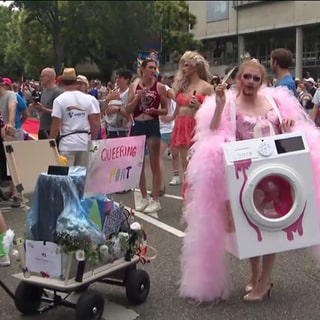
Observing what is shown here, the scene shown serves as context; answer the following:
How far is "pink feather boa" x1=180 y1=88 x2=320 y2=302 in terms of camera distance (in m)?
4.16

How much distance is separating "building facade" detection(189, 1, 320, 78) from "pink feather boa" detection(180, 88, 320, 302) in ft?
135

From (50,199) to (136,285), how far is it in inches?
35.7

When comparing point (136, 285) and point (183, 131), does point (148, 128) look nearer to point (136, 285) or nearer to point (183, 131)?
point (183, 131)

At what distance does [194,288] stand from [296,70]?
47644 millimetres

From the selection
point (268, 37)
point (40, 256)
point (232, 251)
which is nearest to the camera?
point (40, 256)

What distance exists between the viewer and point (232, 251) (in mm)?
4281

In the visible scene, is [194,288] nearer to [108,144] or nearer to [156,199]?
[108,144]

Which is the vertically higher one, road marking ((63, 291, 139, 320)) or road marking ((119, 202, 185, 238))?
road marking ((119, 202, 185, 238))

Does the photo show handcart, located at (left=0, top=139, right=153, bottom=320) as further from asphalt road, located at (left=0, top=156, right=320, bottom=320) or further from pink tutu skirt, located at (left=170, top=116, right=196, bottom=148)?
pink tutu skirt, located at (left=170, top=116, right=196, bottom=148)

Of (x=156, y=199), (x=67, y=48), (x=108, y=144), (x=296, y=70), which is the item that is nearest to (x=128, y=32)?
(x=67, y=48)

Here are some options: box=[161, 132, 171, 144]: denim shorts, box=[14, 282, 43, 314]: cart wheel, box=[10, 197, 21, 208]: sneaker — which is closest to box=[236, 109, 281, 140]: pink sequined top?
box=[14, 282, 43, 314]: cart wheel

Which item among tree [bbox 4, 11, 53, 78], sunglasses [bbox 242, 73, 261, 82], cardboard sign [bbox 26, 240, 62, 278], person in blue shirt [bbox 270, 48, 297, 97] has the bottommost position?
cardboard sign [bbox 26, 240, 62, 278]

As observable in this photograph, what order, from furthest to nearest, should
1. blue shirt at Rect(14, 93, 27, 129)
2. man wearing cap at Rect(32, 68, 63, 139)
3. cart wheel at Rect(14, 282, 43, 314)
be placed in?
1. blue shirt at Rect(14, 93, 27, 129)
2. man wearing cap at Rect(32, 68, 63, 139)
3. cart wheel at Rect(14, 282, 43, 314)

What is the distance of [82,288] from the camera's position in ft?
12.7
